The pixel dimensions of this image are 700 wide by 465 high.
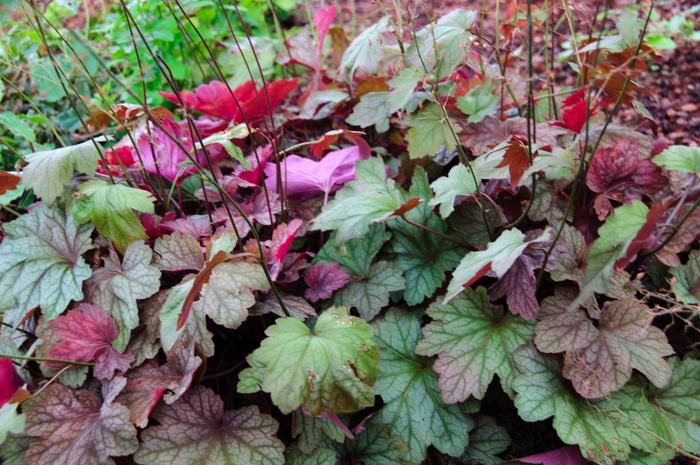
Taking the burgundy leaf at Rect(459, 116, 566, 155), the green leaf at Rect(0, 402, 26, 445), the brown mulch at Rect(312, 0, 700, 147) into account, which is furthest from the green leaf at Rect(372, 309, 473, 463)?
the brown mulch at Rect(312, 0, 700, 147)

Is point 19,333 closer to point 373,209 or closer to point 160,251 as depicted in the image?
point 160,251

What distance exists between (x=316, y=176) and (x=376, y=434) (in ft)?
2.73

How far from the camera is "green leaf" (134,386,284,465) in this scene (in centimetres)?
126

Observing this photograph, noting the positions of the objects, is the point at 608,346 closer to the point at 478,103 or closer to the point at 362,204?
the point at 362,204

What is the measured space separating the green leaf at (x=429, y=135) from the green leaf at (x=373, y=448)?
83cm

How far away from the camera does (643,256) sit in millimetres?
Answer: 1434

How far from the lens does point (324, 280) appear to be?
5.08 ft

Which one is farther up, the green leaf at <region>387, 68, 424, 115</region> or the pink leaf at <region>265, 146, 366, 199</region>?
the green leaf at <region>387, 68, 424, 115</region>

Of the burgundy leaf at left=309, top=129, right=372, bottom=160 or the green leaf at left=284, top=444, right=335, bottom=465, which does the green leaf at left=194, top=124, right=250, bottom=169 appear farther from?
the green leaf at left=284, top=444, right=335, bottom=465

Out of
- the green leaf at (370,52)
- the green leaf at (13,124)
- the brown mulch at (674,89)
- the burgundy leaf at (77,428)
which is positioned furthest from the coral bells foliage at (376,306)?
the brown mulch at (674,89)

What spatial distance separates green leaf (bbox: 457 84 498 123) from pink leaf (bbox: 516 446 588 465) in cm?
100

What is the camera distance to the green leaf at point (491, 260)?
3.79ft

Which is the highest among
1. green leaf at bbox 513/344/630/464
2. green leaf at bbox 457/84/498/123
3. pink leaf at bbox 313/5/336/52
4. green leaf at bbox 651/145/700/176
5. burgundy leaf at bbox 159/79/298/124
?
pink leaf at bbox 313/5/336/52

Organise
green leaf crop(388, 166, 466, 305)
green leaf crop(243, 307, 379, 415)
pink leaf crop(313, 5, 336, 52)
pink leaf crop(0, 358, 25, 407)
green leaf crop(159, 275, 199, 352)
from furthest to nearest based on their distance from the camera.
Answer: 1. pink leaf crop(313, 5, 336, 52)
2. green leaf crop(388, 166, 466, 305)
3. pink leaf crop(0, 358, 25, 407)
4. green leaf crop(243, 307, 379, 415)
5. green leaf crop(159, 275, 199, 352)
